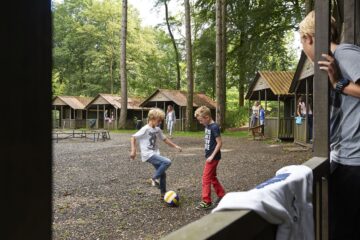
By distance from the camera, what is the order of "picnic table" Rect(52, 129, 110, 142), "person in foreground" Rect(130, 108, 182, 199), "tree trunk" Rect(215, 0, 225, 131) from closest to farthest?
"person in foreground" Rect(130, 108, 182, 199) → "tree trunk" Rect(215, 0, 225, 131) → "picnic table" Rect(52, 129, 110, 142)

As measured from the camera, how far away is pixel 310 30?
2801 mm

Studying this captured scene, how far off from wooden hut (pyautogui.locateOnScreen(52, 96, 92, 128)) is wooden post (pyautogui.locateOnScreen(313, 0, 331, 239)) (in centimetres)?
4610

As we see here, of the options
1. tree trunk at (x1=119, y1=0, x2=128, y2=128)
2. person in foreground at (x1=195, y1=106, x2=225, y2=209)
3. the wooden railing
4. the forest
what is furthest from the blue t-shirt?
the forest

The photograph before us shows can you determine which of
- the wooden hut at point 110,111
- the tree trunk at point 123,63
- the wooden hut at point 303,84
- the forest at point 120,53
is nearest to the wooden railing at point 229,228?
the wooden hut at point 303,84

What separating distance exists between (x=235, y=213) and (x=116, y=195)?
6.91 metres

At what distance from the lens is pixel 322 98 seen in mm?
2734

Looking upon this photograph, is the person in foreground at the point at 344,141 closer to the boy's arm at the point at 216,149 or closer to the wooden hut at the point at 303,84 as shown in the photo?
the boy's arm at the point at 216,149

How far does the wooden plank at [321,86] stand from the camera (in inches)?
105

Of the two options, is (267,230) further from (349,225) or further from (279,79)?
(279,79)

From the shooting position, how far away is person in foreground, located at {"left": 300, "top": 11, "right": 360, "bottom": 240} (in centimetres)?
247

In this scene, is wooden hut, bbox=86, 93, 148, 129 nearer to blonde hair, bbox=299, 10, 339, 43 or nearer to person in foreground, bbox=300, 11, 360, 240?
blonde hair, bbox=299, 10, 339, 43
